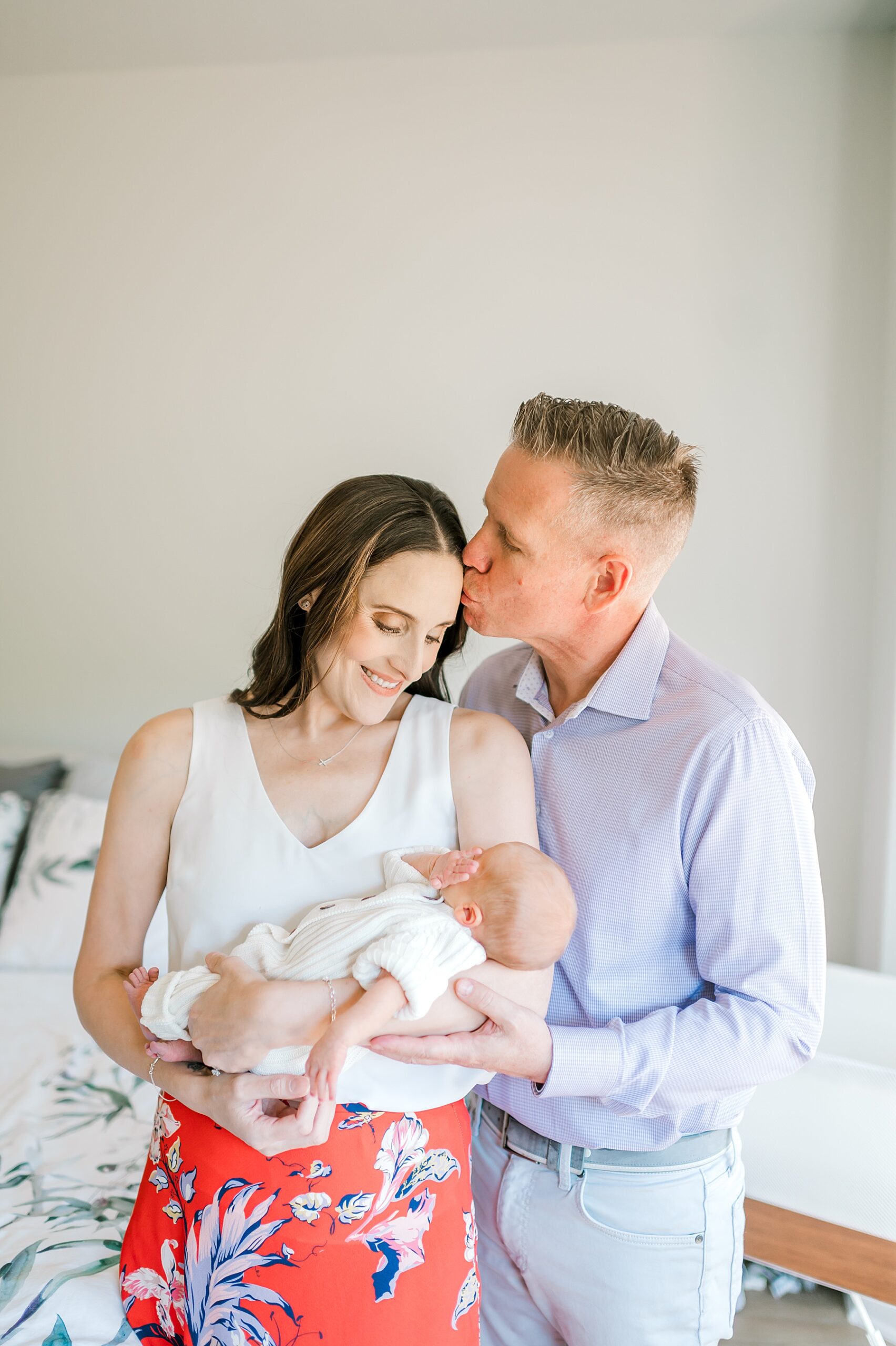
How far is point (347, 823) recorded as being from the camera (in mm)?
1329

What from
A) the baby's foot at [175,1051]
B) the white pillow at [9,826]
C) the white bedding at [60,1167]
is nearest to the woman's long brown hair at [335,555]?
the baby's foot at [175,1051]

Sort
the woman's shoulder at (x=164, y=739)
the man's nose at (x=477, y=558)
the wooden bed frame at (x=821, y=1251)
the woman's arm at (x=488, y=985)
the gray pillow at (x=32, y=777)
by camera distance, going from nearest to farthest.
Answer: the woman's arm at (x=488, y=985) → the woman's shoulder at (x=164, y=739) → the man's nose at (x=477, y=558) → the wooden bed frame at (x=821, y=1251) → the gray pillow at (x=32, y=777)

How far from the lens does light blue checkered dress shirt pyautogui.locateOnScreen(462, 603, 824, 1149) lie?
125cm

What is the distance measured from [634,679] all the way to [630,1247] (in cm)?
82

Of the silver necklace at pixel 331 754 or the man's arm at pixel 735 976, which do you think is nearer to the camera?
the man's arm at pixel 735 976

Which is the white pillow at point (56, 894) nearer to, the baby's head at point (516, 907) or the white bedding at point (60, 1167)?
the white bedding at point (60, 1167)

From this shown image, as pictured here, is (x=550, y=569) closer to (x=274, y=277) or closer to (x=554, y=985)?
(x=554, y=985)

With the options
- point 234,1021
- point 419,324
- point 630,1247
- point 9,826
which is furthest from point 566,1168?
point 419,324

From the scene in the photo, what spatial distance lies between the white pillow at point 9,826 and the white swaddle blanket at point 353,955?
72.2 inches

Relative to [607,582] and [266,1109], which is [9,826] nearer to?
[266,1109]

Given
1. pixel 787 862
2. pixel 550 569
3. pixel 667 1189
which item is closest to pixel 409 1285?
pixel 667 1189

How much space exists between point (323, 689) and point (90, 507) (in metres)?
2.19

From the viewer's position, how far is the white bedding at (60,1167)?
1.33 m

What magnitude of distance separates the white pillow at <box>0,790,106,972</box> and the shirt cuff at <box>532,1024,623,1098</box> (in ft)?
5.69
